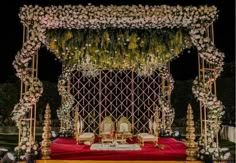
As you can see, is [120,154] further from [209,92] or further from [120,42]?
[120,42]

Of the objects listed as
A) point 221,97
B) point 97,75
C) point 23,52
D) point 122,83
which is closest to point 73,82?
point 97,75

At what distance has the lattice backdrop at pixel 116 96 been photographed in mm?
10406

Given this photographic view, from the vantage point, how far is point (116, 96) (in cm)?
1044

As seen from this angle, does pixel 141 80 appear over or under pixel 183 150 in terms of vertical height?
over

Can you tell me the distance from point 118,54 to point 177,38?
5.53ft

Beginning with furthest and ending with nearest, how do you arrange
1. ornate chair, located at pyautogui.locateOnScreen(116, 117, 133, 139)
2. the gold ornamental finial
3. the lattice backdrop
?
the lattice backdrop, ornate chair, located at pyautogui.locateOnScreen(116, 117, 133, 139), the gold ornamental finial

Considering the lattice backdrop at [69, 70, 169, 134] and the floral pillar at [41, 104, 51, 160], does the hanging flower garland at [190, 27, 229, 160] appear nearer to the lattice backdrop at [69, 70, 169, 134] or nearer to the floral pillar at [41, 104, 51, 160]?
the floral pillar at [41, 104, 51, 160]

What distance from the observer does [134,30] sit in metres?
6.91

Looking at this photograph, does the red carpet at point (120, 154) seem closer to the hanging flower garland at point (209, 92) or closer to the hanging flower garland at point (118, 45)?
the hanging flower garland at point (209, 92)

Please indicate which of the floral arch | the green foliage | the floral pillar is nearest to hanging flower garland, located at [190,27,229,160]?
the floral arch

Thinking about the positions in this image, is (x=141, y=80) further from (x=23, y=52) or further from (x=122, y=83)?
(x=23, y=52)

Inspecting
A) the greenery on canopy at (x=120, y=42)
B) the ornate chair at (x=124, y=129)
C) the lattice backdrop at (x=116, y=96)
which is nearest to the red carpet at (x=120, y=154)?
the ornate chair at (x=124, y=129)

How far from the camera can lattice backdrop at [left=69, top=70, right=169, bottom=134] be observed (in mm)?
10406

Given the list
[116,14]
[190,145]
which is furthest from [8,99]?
[190,145]
